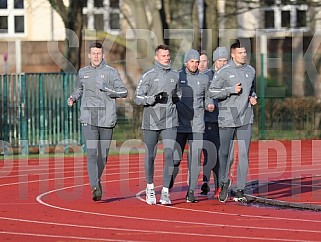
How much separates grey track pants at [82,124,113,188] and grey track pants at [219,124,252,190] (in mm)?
1503

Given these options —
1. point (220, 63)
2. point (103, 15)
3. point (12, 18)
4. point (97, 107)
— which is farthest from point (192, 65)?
point (12, 18)

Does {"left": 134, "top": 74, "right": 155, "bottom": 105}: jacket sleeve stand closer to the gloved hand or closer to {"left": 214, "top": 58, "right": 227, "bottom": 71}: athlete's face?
the gloved hand

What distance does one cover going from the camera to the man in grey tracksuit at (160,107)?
47.2 feet

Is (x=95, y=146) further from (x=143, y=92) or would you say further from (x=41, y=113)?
(x=41, y=113)

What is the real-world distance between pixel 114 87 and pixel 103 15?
28.5m

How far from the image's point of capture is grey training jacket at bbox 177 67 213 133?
48.5ft

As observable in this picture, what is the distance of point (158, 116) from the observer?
14438mm

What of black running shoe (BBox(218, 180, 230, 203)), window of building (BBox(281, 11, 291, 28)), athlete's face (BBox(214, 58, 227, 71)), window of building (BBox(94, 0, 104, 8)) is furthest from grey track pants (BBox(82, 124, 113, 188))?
window of building (BBox(281, 11, 291, 28))

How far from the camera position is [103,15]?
43.0 metres

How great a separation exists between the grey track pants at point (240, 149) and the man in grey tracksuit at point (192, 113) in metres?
0.30

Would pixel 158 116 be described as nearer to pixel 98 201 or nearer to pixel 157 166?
pixel 98 201

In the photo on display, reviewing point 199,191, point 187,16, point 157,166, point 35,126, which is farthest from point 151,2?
point 199,191

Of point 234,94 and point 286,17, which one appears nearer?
point 234,94

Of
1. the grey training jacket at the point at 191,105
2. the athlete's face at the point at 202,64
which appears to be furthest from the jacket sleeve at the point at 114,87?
the athlete's face at the point at 202,64
